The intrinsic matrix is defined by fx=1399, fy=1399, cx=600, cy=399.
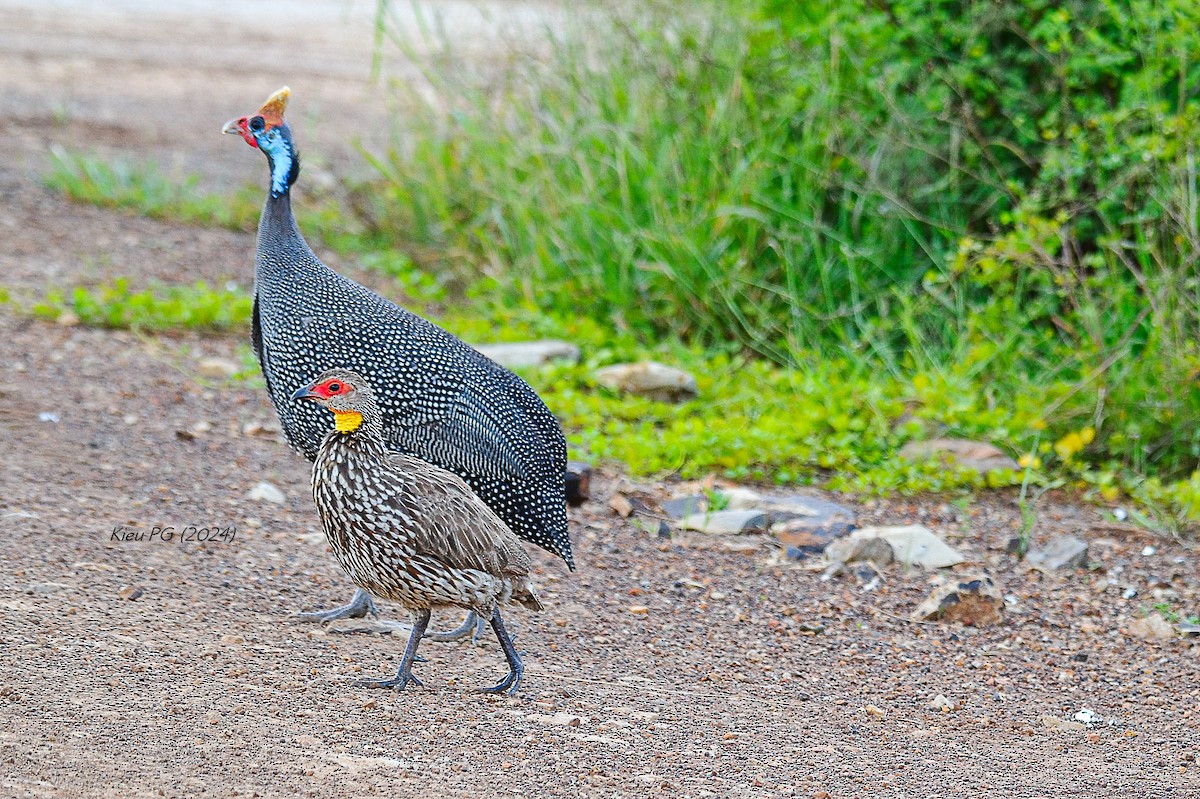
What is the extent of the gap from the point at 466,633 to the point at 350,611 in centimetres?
36

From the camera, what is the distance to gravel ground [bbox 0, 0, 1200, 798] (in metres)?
3.26

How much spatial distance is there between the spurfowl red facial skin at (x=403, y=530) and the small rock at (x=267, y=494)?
58.5 inches

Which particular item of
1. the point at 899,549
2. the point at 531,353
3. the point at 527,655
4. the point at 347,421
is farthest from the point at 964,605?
the point at 531,353

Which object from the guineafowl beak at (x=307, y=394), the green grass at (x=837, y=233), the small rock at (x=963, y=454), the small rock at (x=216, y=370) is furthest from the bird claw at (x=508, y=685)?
the small rock at (x=216, y=370)

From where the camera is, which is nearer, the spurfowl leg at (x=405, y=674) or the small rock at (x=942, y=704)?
the spurfowl leg at (x=405, y=674)

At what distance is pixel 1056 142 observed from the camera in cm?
690

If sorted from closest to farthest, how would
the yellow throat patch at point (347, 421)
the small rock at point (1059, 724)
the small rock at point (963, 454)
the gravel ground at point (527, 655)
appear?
the gravel ground at point (527, 655), the yellow throat patch at point (347, 421), the small rock at point (1059, 724), the small rock at point (963, 454)

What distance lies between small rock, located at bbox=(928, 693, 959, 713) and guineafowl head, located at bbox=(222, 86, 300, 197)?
266 centimetres

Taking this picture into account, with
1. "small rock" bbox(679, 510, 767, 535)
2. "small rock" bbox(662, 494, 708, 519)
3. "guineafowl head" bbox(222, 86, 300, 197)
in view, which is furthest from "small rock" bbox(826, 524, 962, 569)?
"guineafowl head" bbox(222, 86, 300, 197)

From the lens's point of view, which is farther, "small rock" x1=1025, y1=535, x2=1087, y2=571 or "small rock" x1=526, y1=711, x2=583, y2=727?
"small rock" x1=1025, y1=535, x2=1087, y2=571

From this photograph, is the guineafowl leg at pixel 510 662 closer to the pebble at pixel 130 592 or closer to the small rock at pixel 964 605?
the pebble at pixel 130 592

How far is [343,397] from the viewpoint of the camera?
3.73m

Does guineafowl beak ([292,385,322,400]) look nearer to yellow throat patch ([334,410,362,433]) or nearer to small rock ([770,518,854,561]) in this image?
yellow throat patch ([334,410,362,433])

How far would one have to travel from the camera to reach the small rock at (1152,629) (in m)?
4.60
